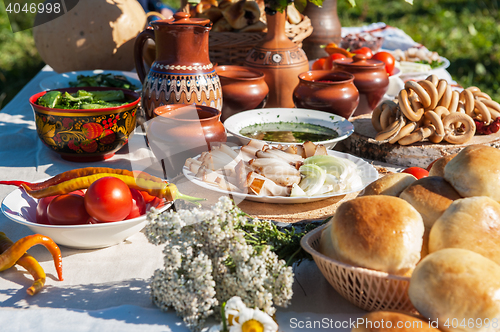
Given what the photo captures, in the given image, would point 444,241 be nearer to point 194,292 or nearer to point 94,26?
point 194,292

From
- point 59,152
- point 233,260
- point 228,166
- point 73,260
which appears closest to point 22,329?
point 73,260

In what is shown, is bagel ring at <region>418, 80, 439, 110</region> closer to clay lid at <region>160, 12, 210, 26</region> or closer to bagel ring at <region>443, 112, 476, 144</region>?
bagel ring at <region>443, 112, 476, 144</region>

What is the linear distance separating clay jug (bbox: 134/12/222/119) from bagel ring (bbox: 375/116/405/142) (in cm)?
67

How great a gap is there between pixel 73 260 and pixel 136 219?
7.7 inches

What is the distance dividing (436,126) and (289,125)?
57 centimetres

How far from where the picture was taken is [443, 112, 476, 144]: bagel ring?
1654 millimetres

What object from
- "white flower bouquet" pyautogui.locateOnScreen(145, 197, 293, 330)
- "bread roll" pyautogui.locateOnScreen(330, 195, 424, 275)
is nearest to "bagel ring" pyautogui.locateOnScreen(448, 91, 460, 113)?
"bread roll" pyautogui.locateOnScreen(330, 195, 424, 275)

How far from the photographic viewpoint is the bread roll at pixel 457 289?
27.4 inches

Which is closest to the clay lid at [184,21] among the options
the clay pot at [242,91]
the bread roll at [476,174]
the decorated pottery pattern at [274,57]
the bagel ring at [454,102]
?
the clay pot at [242,91]

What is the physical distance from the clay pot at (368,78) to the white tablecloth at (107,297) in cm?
128

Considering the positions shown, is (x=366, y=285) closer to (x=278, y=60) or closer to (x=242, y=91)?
(x=242, y=91)

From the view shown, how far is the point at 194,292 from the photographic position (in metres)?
0.84

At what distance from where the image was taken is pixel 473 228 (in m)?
0.81

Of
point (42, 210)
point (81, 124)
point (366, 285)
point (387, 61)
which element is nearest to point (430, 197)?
point (366, 285)
